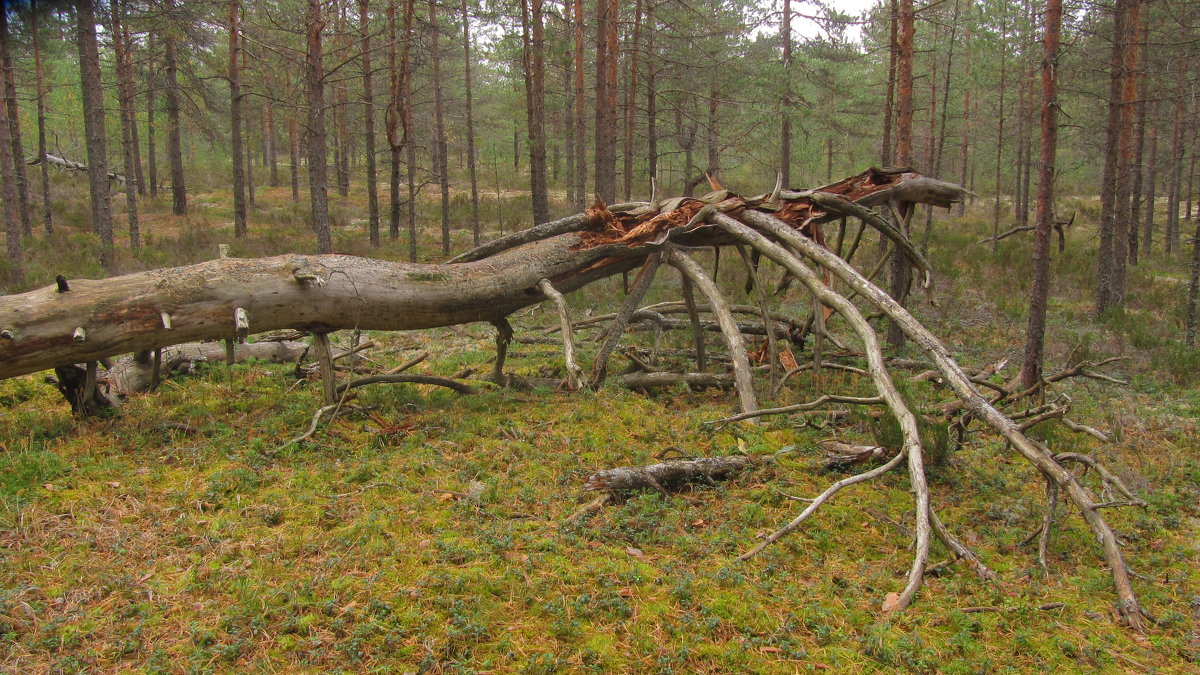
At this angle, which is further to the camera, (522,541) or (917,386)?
(917,386)

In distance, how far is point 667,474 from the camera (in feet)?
15.6

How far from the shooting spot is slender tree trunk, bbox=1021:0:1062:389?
813 centimetres

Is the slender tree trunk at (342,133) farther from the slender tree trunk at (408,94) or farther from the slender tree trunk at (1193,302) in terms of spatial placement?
the slender tree trunk at (1193,302)

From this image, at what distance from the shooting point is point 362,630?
3035mm

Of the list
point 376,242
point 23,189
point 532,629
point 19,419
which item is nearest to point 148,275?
point 19,419


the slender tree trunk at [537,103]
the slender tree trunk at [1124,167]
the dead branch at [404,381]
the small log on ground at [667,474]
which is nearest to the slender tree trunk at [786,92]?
the slender tree trunk at [1124,167]

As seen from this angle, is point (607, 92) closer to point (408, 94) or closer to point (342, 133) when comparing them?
point (408, 94)

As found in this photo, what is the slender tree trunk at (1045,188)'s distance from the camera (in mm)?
8133

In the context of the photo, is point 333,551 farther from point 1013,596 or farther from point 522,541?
point 1013,596

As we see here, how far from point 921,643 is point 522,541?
6.85ft

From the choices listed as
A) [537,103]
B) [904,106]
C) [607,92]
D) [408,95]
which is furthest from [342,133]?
[904,106]

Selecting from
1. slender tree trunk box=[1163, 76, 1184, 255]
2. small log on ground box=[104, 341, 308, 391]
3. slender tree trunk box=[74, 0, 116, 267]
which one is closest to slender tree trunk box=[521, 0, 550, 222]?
slender tree trunk box=[74, 0, 116, 267]

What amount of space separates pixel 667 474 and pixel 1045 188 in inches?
259

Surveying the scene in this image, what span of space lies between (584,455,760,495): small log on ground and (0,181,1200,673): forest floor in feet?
0.42
